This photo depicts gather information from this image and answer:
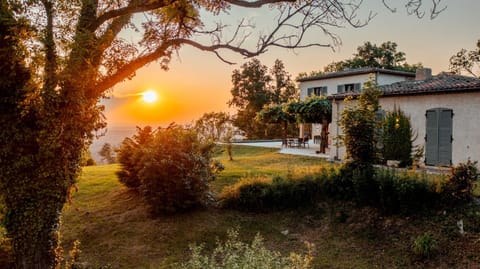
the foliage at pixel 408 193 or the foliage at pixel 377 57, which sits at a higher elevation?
the foliage at pixel 377 57

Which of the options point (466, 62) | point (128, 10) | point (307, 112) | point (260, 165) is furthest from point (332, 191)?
point (466, 62)

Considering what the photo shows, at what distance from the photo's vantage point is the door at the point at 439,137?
14406 millimetres

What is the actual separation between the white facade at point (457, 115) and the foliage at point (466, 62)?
96.2 feet

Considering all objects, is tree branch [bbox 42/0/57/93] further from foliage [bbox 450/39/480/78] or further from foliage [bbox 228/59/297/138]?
foliage [bbox 450/39/480/78]

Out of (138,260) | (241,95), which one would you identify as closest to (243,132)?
(241,95)

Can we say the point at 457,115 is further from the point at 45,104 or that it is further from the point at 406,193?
the point at 45,104

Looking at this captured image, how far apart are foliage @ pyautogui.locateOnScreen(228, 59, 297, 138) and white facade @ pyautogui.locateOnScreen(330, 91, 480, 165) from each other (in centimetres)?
2956

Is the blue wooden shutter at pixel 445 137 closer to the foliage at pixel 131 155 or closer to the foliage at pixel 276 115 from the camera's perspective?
the foliage at pixel 276 115

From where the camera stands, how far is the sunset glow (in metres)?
10.5

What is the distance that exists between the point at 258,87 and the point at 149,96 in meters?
37.5

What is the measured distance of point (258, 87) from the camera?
47719mm

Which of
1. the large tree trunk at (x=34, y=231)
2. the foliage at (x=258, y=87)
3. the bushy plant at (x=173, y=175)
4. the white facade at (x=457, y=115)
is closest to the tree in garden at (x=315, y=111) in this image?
the white facade at (x=457, y=115)

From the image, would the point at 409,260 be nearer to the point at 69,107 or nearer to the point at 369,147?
the point at 369,147

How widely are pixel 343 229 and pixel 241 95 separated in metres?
39.8
